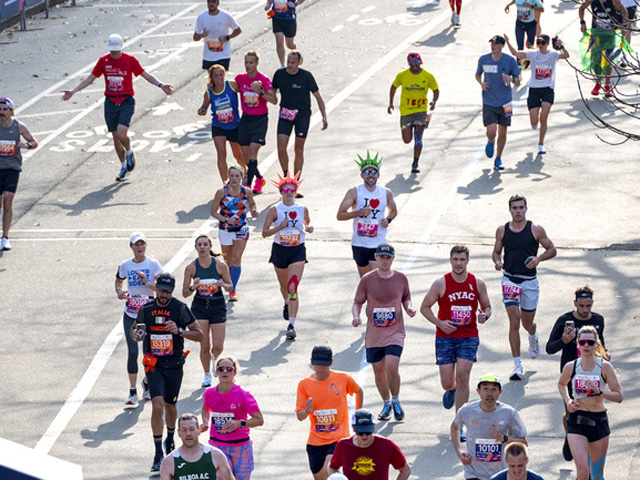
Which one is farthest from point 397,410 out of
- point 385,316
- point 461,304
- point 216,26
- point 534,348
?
point 216,26

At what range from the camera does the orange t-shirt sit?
9.73 meters

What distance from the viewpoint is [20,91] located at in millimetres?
23922

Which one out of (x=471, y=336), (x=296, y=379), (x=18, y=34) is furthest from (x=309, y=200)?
(x=18, y=34)

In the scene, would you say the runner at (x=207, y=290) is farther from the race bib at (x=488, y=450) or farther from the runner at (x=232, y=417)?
the race bib at (x=488, y=450)

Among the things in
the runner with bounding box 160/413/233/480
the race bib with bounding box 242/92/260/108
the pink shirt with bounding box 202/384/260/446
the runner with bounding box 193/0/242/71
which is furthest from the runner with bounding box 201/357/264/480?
the runner with bounding box 193/0/242/71

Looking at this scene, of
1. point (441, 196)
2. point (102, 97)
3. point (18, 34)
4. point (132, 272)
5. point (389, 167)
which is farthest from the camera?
point (18, 34)

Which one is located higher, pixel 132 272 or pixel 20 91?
pixel 132 272

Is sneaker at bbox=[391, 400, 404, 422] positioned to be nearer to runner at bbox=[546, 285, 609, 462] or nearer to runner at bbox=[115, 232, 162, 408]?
runner at bbox=[546, 285, 609, 462]

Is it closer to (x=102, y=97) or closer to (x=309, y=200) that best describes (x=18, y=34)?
(x=102, y=97)

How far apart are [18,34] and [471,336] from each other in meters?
19.7

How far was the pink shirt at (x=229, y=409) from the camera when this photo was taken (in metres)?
9.88

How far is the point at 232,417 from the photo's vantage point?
987cm

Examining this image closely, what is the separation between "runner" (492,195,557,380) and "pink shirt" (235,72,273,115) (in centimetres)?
612

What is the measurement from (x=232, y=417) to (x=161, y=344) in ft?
4.69
